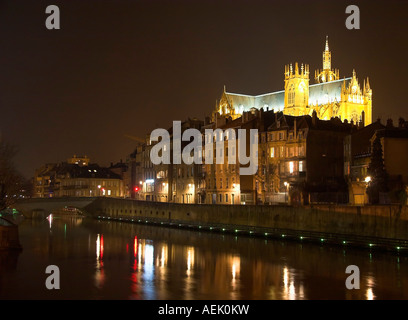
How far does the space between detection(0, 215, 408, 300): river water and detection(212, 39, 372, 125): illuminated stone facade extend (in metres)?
51.3

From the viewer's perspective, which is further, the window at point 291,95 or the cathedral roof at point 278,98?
the window at point 291,95

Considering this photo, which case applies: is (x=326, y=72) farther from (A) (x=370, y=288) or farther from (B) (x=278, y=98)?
(A) (x=370, y=288)

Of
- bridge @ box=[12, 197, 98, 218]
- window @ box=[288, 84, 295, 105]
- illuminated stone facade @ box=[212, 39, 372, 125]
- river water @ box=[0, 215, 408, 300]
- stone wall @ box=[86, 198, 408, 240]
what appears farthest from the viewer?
window @ box=[288, 84, 295, 105]

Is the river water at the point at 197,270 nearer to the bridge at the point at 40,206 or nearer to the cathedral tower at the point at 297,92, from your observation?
the bridge at the point at 40,206

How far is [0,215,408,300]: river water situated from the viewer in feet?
101

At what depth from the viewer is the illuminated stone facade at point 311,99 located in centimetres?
11056

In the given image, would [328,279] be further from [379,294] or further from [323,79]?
[323,79]

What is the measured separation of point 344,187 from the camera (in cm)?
6888

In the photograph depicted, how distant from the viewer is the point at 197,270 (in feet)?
128

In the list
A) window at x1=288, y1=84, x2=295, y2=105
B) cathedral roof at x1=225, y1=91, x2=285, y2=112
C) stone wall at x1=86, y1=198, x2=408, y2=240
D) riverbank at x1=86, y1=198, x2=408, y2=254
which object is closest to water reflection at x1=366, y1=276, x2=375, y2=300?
riverbank at x1=86, y1=198, x2=408, y2=254

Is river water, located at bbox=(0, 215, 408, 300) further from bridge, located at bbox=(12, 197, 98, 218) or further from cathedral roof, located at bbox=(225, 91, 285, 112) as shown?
cathedral roof, located at bbox=(225, 91, 285, 112)

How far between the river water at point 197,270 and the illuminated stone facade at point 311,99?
2019 inches

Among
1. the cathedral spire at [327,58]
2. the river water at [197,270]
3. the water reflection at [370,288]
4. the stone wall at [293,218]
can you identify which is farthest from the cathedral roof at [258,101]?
the water reflection at [370,288]

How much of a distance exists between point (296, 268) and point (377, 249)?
31.3ft
